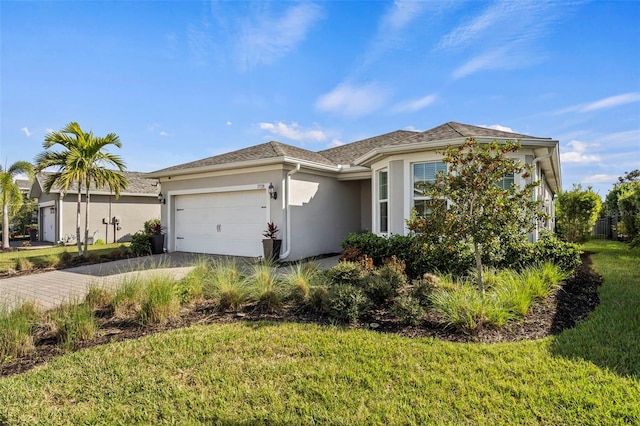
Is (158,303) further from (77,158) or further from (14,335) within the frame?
(77,158)

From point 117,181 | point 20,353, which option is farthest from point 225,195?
point 20,353

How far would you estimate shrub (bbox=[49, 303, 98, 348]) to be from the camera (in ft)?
13.9

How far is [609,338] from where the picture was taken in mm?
3963

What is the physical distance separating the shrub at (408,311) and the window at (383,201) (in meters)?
5.23

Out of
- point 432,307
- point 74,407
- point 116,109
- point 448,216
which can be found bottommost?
point 74,407

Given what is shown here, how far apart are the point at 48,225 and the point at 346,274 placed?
23.3 m

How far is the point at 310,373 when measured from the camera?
329 centimetres

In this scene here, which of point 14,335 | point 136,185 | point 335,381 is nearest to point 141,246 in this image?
point 136,185

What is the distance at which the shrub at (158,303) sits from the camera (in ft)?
16.1

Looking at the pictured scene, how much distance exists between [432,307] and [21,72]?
42.4 feet

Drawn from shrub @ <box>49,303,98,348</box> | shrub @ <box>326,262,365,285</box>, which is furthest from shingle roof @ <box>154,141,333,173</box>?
shrub @ <box>49,303,98,348</box>

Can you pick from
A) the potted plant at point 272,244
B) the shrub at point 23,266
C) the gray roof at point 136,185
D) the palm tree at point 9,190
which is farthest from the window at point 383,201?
the palm tree at point 9,190

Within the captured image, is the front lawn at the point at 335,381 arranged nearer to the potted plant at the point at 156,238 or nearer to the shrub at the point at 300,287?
the shrub at the point at 300,287

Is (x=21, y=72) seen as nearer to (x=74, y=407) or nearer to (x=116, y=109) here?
(x=116, y=109)
